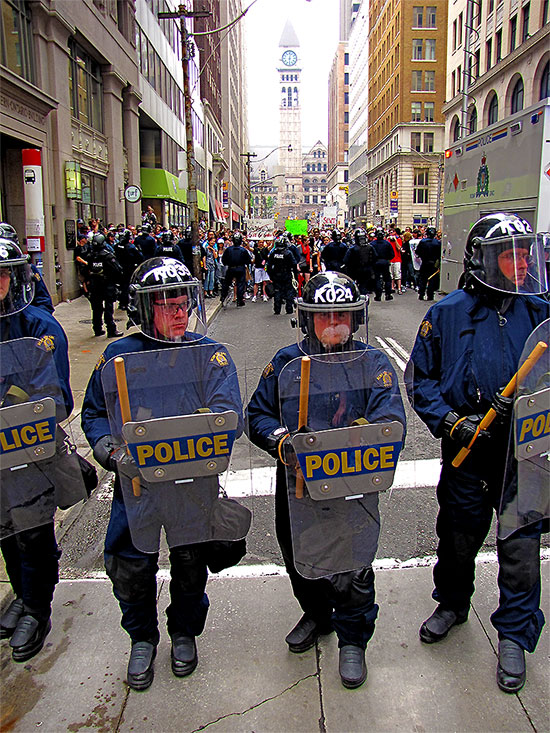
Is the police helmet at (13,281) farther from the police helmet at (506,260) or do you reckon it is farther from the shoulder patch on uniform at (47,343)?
the police helmet at (506,260)

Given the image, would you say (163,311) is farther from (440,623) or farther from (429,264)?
(429,264)

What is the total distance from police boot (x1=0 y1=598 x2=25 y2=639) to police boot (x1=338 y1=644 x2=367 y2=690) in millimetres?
1586

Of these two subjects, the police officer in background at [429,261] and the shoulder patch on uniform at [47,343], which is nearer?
the shoulder patch on uniform at [47,343]

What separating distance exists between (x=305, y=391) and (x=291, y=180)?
587ft

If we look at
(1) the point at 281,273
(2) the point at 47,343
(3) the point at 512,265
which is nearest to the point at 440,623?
(3) the point at 512,265

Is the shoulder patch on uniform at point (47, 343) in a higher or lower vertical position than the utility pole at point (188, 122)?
lower

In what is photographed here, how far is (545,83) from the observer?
117 ft

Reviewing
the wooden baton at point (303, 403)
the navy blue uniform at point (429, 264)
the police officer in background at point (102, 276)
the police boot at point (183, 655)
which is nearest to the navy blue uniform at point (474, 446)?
the wooden baton at point (303, 403)

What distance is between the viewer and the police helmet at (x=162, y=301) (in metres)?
2.65

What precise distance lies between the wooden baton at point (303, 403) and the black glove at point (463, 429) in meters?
0.72

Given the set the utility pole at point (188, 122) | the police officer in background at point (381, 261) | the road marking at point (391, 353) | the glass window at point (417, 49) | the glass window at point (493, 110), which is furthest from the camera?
the glass window at point (417, 49)

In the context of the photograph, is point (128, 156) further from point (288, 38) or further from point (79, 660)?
point (288, 38)

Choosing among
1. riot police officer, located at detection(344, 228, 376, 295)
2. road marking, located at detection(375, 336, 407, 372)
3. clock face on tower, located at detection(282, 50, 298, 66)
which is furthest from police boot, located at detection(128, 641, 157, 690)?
clock face on tower, located at detection(282, 50, 298, 66)

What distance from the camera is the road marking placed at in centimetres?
881
